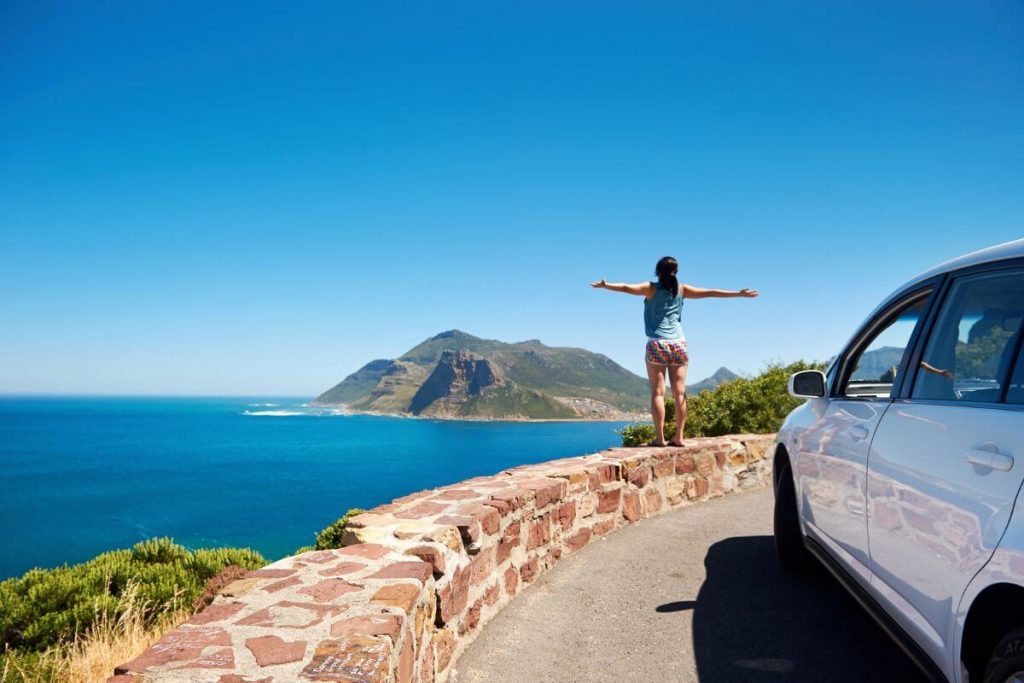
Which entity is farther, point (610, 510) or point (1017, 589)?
point (610, 510)

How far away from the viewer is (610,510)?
19.0 ft

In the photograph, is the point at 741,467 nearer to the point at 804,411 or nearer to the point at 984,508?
the point at 804,411

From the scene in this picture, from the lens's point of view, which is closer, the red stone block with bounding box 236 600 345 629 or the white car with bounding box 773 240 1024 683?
the white car with bounding box 773 240 1024 683

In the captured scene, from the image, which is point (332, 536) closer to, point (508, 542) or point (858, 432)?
point (508, 542)

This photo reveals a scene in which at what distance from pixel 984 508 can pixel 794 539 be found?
2972mm

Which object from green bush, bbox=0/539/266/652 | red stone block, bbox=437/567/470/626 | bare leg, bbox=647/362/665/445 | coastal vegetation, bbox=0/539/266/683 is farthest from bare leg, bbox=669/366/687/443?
green bush, bbox=0/539/266/652

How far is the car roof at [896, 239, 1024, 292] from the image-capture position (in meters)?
2.06

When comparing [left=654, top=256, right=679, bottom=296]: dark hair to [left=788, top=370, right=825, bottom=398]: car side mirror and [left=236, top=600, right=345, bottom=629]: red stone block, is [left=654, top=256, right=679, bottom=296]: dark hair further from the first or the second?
[left=236, top=600, right=345, bottom=629]: red stone block

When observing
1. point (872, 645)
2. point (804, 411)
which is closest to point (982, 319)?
point (804, 411)

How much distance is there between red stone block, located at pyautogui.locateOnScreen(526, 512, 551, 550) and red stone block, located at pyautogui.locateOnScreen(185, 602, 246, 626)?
2397 millimetres

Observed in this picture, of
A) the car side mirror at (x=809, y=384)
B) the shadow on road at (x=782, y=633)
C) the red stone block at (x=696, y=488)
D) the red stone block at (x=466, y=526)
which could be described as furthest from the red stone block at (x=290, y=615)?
the red stone block at (x=696, y=488)

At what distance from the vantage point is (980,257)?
2297 mm

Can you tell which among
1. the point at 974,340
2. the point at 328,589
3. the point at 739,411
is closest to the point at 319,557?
the point at 328,589

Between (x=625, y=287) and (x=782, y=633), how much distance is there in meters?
3.66
